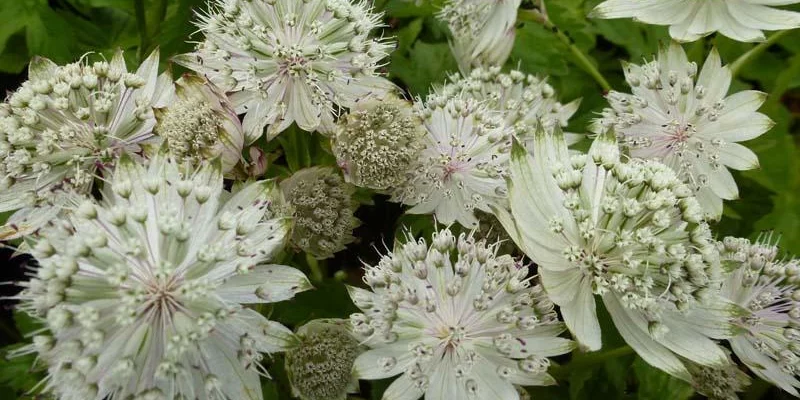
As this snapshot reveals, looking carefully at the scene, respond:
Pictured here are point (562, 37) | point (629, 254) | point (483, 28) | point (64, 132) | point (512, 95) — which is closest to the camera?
point (629, 254)

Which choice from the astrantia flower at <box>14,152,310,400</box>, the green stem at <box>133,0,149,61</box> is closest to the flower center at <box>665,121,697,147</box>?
the astrantia flower at <box>14,152,310,400</box>

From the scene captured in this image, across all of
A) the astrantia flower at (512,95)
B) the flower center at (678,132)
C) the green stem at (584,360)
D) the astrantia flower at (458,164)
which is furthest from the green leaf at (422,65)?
the green stem at (584,360)

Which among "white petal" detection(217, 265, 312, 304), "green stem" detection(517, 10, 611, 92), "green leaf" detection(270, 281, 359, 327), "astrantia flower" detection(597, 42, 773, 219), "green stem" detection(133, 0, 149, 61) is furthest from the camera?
"green stem" detection(517, 10, 611, 92)

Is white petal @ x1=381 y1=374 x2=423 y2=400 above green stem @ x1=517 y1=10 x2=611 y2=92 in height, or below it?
below

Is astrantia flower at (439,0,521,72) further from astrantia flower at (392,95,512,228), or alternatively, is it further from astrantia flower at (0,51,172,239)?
astrantia flower at (0,51,172,239)

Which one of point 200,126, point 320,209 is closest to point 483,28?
point 320,209

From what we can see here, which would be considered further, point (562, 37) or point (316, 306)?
point (562, 37)

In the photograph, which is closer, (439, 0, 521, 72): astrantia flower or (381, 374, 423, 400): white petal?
(381, 374, 423, 400): white petal

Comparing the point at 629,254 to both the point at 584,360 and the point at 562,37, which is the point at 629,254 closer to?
the point at 584,360
